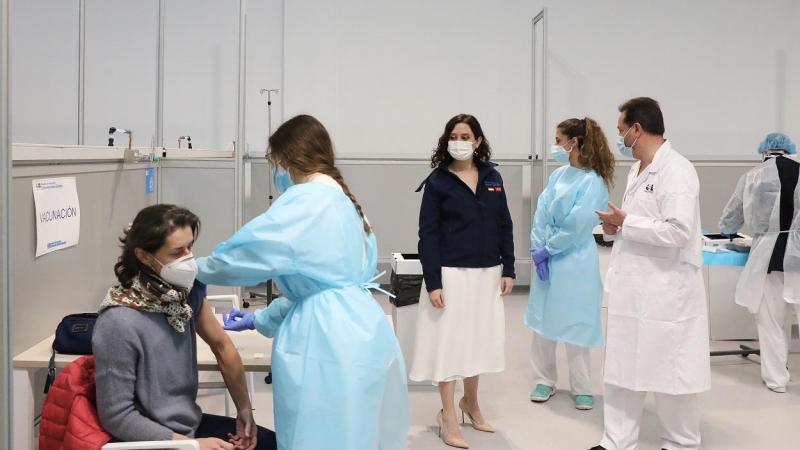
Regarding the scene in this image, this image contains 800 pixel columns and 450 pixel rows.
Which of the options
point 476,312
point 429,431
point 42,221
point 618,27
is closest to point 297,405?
point 42,221

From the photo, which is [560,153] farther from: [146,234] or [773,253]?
[146,234]

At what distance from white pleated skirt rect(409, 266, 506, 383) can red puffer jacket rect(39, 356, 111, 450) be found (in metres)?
1.60

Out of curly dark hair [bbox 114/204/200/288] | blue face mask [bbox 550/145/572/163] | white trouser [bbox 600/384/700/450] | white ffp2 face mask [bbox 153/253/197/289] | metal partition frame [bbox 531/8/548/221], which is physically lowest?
white trouser [bbox 600/384/700/450]

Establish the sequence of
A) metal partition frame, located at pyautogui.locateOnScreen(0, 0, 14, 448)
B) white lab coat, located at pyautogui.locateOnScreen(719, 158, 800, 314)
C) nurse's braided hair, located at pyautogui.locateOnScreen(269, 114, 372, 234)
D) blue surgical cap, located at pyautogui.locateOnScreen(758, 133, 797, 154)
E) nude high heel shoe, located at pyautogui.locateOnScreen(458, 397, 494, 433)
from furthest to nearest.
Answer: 1. blue surgical cap, located at pyautogui.locateOnScreen(758, 133, 797, 154)
2. white lab coat, located at pyautogui.locateOnScreen(719, 158, 800, 314)
3. nude high heel shoe, located at pyautogui.locateOnScreen(458, 397, 494, 433)
4. nurse's braided hair, located at pyautogui.locateOnScreen(269, 114, 372, 234)
5. metal partition frame, located at pyautogui.locateOnScreen(0, 0, 14, 448)

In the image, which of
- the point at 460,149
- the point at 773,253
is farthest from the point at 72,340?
the point at 773,253

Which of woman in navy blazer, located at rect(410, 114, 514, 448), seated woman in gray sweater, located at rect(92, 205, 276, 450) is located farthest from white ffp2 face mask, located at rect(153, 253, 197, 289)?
woman in navy blazer, located at rect(410, 114, 514, 448)

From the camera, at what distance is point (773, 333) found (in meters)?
4.14

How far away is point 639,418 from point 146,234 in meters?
2.02

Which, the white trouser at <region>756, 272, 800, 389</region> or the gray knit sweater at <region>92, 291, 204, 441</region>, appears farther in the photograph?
the white trouser at <region>756, 272, 800, 389</region>

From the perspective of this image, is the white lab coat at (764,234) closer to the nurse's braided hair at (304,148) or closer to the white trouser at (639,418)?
the white trouser at (639,418)

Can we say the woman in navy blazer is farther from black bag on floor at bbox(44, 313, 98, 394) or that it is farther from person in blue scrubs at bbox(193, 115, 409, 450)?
black bag on floor at bbox(44, 313, 98, 394)

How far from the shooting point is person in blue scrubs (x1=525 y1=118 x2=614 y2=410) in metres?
3.68

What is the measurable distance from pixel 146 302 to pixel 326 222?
0.46 meters

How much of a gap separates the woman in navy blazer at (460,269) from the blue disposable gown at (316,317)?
3.80 ft
